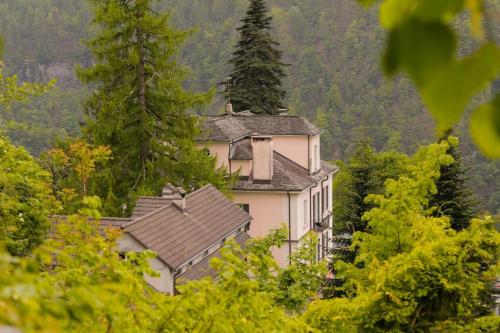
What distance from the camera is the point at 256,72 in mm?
49906

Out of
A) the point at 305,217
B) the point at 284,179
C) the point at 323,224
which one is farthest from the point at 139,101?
→ the point at 323,224

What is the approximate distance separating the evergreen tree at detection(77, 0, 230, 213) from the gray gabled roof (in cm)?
330

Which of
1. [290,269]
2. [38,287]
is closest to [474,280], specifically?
[290,269]

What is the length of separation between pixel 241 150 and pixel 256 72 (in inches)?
743

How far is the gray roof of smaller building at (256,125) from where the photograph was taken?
32.4 meters

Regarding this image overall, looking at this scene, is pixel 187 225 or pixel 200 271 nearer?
pixel 200 271

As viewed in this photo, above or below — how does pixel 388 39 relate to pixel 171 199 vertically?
above

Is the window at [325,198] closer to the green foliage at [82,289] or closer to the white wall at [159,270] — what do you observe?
the white wall at [159,270]

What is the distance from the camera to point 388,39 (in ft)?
4.22

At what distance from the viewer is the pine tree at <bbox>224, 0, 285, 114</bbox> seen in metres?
49.2

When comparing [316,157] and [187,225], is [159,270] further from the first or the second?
[316,157]

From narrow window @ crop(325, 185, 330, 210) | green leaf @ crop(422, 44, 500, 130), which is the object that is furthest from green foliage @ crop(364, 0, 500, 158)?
narrow window @ crop(325, 185, 330, 210)

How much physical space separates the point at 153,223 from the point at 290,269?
8.08 meters

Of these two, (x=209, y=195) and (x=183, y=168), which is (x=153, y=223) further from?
(x=183, y=168)
